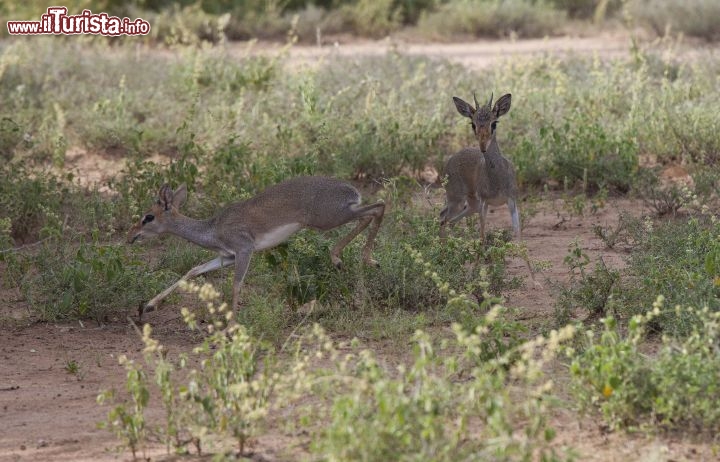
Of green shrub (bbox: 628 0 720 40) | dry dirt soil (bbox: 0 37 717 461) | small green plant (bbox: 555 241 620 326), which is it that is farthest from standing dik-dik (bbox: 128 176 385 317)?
green shrub (bbox: 628 0 720 40)

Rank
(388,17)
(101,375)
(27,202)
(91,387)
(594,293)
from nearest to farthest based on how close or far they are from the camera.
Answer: (91,387) → (101,375) → (594,293) → (27,202) → (388,17)

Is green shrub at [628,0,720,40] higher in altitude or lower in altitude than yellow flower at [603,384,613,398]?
higher

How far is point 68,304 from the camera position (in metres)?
7.29

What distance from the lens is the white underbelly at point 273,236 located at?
24.8 ft

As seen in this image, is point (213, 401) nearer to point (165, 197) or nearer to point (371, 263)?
point (371, 263)

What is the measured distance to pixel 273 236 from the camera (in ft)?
24.8

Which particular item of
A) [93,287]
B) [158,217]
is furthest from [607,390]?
[158,217]

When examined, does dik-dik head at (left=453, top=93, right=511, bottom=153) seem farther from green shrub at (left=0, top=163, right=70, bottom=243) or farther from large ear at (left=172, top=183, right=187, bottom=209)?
green shrub at (left=0, top=163, right=70, bottom=243)

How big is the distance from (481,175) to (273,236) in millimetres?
2371

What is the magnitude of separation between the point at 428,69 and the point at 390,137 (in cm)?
333

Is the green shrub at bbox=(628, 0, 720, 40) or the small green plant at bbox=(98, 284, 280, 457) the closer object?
the small green plant at bbox=(98, 284, 280, 457)

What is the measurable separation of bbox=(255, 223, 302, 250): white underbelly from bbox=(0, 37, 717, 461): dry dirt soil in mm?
719

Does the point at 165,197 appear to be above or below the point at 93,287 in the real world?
above

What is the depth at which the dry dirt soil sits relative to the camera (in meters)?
5.13
